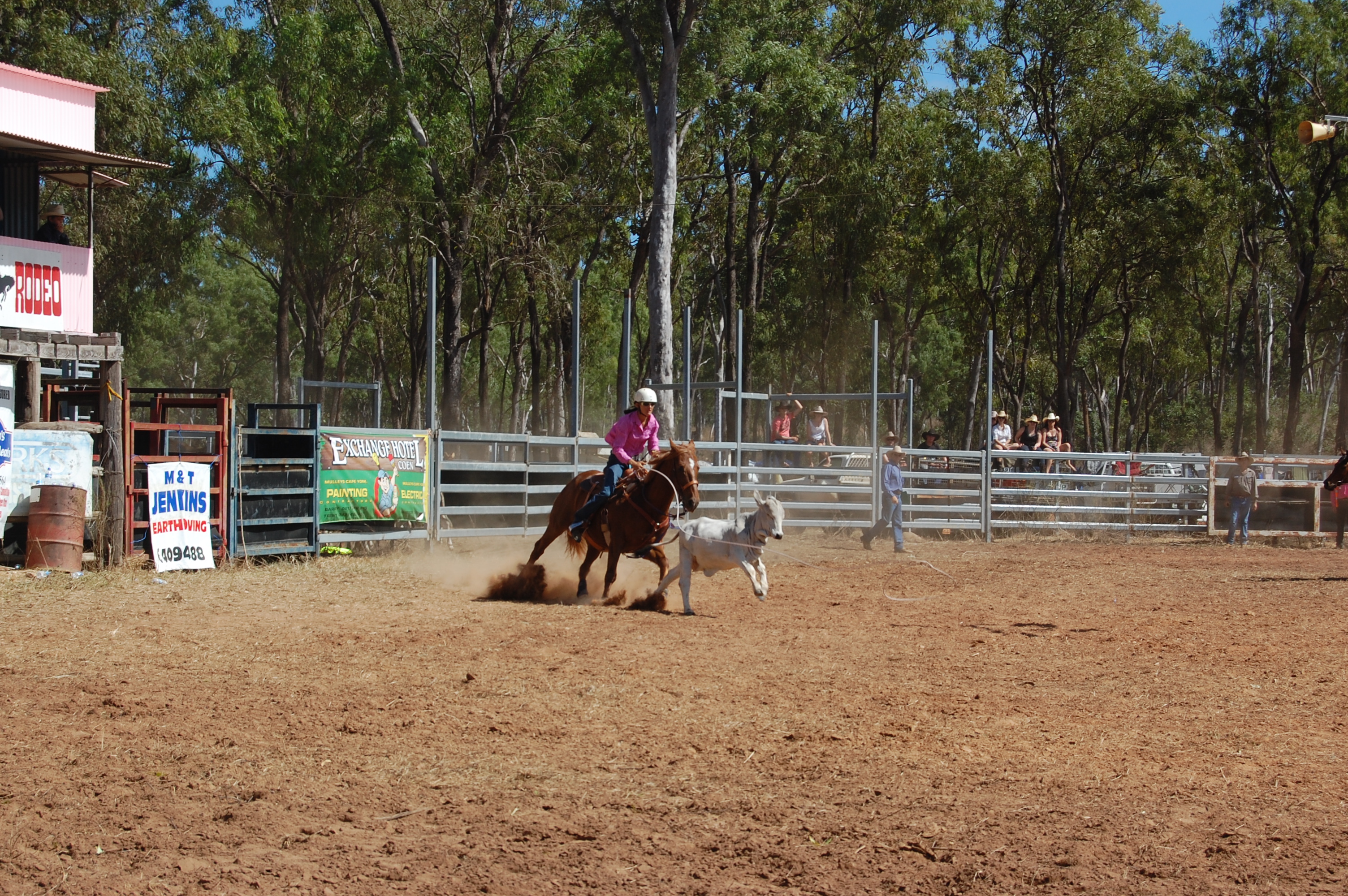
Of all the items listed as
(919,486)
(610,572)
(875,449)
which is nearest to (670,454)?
(610,572)

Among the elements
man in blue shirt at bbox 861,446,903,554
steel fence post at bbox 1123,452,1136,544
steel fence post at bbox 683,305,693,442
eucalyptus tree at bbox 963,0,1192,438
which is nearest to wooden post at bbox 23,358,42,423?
steel fence post at bbox 683,305,693,442

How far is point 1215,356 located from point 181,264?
47735 millimetres

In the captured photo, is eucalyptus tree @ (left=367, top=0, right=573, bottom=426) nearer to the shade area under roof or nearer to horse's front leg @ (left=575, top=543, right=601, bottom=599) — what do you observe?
the shade area under roof

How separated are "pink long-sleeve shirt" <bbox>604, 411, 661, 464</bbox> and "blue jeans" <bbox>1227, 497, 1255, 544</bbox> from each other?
15250 millimetres

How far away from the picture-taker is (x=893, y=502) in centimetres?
2081

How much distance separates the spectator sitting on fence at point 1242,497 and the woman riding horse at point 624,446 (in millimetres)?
15178

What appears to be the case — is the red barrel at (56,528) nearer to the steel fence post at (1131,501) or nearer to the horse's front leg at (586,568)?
the horse's front leg at (586,568)

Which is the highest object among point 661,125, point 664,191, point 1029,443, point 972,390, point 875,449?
point 661,125

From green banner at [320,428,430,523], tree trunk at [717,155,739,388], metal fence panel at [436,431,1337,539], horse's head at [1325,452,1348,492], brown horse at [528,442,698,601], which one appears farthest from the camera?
tree trunk at [717,155,739,388]

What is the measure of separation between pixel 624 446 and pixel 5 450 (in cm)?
754

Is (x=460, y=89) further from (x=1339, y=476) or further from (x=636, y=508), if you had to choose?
Answer: (x=1339, y=476)

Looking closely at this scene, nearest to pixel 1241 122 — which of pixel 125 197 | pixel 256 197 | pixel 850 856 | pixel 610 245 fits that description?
pixel 610 245

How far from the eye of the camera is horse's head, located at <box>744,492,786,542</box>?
11.5 m

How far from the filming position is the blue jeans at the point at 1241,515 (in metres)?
23.5
